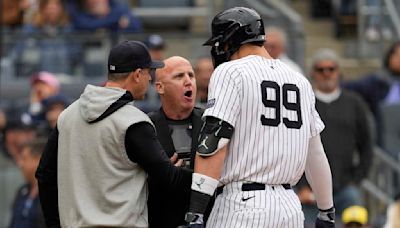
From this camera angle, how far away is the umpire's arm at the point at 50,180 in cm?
682

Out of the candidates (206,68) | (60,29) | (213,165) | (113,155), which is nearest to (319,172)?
(213,165)

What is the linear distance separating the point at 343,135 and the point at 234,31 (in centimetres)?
494

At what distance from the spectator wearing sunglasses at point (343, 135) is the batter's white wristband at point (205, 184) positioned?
492 cm

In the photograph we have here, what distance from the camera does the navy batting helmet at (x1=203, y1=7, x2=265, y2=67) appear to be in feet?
22.1

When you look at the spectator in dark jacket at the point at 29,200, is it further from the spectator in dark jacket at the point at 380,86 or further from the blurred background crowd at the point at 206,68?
the spectator in dark jacket at the point at 380,86

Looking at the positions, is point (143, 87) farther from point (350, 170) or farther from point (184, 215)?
point (350, 170)

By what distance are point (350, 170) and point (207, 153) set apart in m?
5.21

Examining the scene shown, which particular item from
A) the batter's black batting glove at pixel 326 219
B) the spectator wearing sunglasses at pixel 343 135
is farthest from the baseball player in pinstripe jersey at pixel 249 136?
the spectator wearing sunglasses at pixel 343 135

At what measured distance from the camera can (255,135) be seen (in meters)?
6.62

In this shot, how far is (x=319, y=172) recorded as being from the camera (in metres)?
7.04

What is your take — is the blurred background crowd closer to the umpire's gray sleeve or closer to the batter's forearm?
the umpire's gray sleeve

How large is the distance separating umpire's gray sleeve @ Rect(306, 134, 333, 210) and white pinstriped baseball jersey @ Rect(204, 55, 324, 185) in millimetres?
267

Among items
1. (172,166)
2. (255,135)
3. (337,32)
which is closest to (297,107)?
(255,135)

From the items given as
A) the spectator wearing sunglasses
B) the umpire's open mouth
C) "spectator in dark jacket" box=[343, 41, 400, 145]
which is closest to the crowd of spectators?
"spectator in dark jacket" box=[343, 41, 400, 145]
